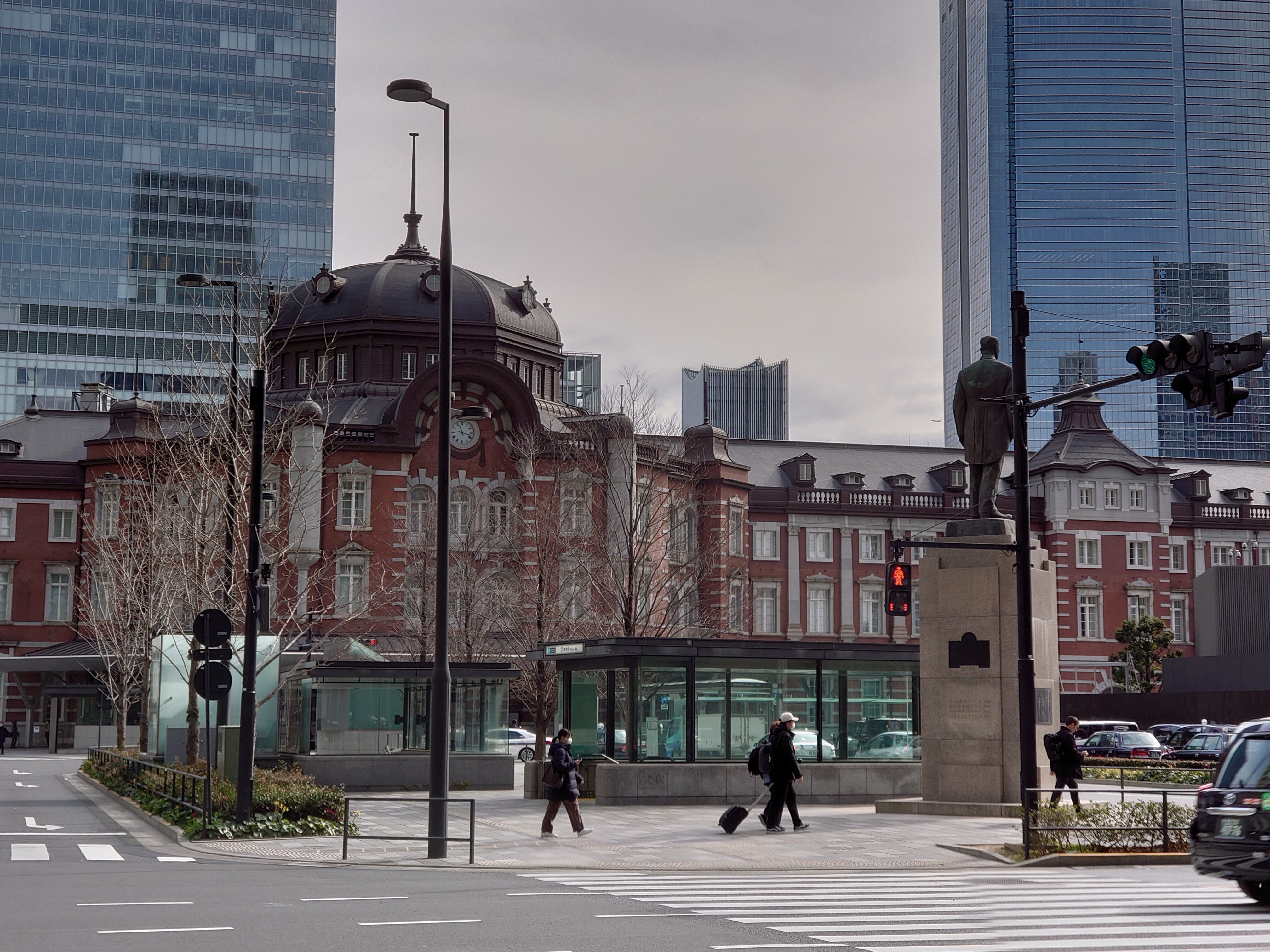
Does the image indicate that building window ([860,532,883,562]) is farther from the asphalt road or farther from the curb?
the asphalt road

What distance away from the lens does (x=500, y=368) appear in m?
65.1

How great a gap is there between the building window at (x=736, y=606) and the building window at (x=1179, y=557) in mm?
25311

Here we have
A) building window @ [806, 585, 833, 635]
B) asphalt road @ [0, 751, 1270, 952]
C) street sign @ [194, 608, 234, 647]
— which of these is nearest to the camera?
asphalt road @ [0, 751, 1270, 952]

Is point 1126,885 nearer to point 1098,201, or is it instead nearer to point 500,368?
point 500,368

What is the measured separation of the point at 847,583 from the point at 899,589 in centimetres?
5705

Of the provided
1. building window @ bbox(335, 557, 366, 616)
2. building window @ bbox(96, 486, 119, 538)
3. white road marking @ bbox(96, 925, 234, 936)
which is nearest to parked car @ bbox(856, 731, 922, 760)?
white road marking @ bbox(96, 925, 234, 936)

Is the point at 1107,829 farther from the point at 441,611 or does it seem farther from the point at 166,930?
the point at 166,930

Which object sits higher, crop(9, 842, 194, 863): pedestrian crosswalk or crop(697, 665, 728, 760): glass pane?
crop(697, 665, 728, 760): glass pane

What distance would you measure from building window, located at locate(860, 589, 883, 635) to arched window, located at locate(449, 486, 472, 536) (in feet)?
78.0

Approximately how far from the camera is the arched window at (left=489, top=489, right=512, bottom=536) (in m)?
62.5

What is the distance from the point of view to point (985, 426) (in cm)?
2553

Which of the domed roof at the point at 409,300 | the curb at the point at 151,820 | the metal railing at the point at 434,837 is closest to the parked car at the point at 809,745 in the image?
the metal railing at the point at 434,837

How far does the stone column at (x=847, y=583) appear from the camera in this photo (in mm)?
79188

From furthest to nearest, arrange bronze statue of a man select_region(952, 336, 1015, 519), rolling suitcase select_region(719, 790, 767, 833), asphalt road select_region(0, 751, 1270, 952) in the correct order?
bronze statue of a man select_region(952, 336, 1015, 519)
rolling suitcase select_region(719, 790, 767, 833)
asphalt road select_region(0, 751, 1270, 952)
